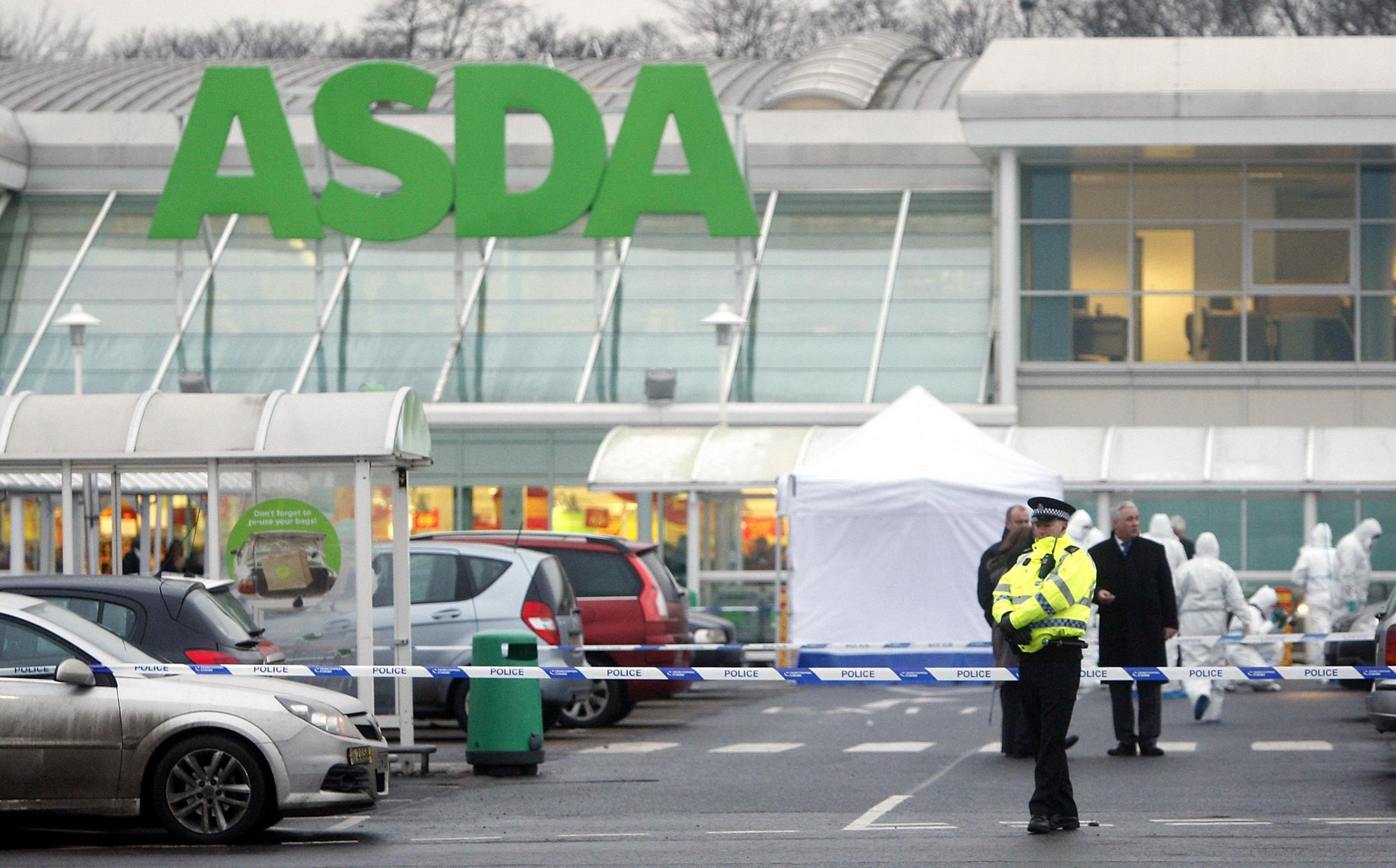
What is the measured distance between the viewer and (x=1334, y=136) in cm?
2941

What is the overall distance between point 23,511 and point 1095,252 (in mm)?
15256

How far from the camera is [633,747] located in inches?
671

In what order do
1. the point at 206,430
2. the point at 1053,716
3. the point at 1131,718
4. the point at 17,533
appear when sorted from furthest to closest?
the point at 17,533 < the point at 1131,718 < the point at 206,430 < the point at 1053,716

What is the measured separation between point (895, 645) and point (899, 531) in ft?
8.15

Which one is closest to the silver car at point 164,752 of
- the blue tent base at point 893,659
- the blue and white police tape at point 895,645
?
the blue and white police tape at point 895,645

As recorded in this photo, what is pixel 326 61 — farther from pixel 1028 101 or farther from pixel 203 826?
pixel 203 826

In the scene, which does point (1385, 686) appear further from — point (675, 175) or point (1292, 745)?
point (675, 175)

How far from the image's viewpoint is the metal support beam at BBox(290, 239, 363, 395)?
31.7 m

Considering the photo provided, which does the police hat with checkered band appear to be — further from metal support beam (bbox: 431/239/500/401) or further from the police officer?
metal support beam (bbox: 431/239/500/401)

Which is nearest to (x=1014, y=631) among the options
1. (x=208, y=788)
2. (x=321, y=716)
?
(x=321, y=716)

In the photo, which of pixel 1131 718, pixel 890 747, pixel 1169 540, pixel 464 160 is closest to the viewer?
pixel 1131 718

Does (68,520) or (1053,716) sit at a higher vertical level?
(68,520)

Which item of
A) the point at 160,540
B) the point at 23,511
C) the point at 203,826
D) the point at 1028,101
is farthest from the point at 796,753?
the point at 1028,101

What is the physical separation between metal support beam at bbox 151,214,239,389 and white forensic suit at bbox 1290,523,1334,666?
15744 mm
